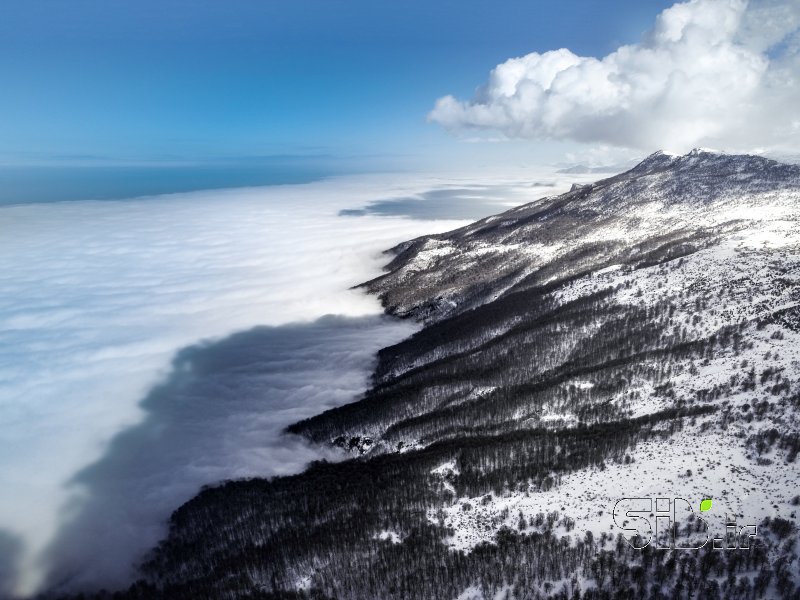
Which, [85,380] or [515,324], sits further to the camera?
[85,380]

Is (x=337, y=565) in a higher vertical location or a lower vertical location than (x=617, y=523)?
lower

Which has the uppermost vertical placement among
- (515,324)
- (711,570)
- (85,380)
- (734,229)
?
(734,229)

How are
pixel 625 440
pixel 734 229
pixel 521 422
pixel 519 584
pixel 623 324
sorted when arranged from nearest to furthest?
pixel 519 584, pixel 625 440, pixel 521 422, pixel 623 324, pixel 734 229

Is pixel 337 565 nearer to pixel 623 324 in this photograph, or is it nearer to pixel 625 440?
pixel 625 440

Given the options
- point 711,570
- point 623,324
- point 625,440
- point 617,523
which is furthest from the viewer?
point 623,324

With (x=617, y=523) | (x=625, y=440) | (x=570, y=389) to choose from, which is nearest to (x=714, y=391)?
(x=625, y=440)

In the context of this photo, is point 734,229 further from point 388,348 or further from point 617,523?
point 617,523
